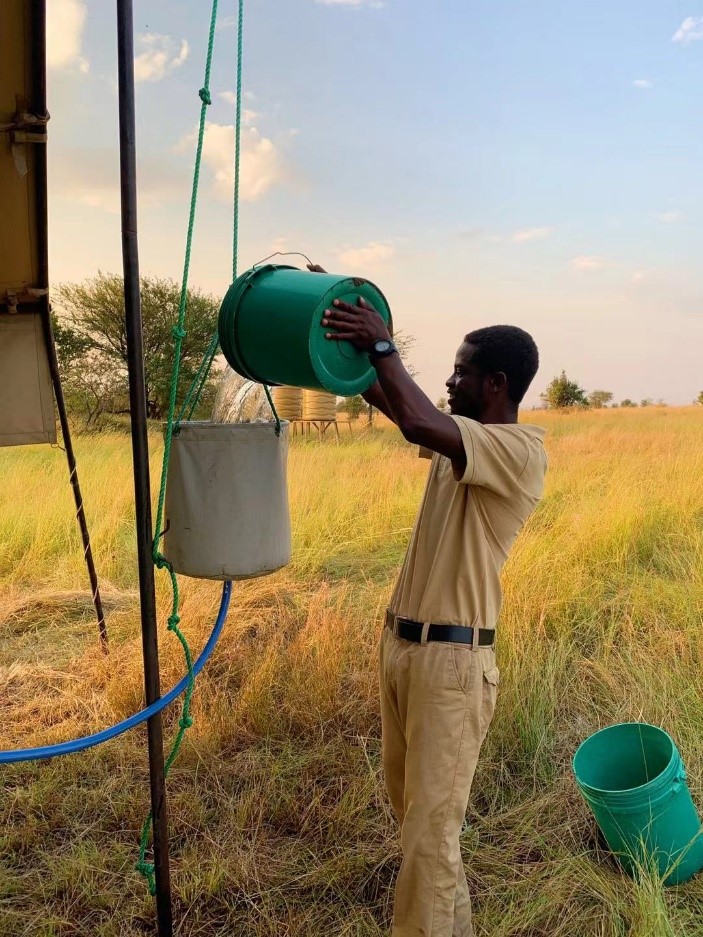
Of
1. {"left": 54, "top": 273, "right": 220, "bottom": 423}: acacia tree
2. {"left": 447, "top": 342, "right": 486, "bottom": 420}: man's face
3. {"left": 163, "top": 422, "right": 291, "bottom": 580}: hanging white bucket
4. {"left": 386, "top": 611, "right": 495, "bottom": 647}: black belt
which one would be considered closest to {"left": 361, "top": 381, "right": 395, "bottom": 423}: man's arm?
{"left": 447, "top": 342, "right": 486, "bottom": 420}: man's face

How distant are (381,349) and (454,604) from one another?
68cm

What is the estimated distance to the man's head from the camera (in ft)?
5.98

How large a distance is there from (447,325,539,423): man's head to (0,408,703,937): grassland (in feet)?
4.96

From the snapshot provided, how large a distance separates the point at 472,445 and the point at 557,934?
63.3 inches

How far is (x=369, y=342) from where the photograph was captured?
1625mm

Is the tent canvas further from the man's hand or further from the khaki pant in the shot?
the khaki pant

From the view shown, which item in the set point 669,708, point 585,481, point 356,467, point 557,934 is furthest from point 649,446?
point 557,934

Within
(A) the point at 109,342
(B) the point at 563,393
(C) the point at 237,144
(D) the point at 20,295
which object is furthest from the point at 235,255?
(B) the point at 563,393

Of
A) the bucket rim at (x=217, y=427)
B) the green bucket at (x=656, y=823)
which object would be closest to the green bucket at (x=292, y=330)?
the bucket rim at (x=217, y=427)


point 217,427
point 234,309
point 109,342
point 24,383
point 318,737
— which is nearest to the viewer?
point 234,309

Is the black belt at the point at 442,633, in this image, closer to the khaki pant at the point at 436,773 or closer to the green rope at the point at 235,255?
the khaki pant at the point at 436,773

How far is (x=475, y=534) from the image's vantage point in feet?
5.98

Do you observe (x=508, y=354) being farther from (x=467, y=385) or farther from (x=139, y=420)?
(x=139, y=420)

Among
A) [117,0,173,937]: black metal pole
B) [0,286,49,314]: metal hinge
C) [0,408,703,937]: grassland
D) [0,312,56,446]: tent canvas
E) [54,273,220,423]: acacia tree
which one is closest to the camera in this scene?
[117,0,173,937]: black metal pole
